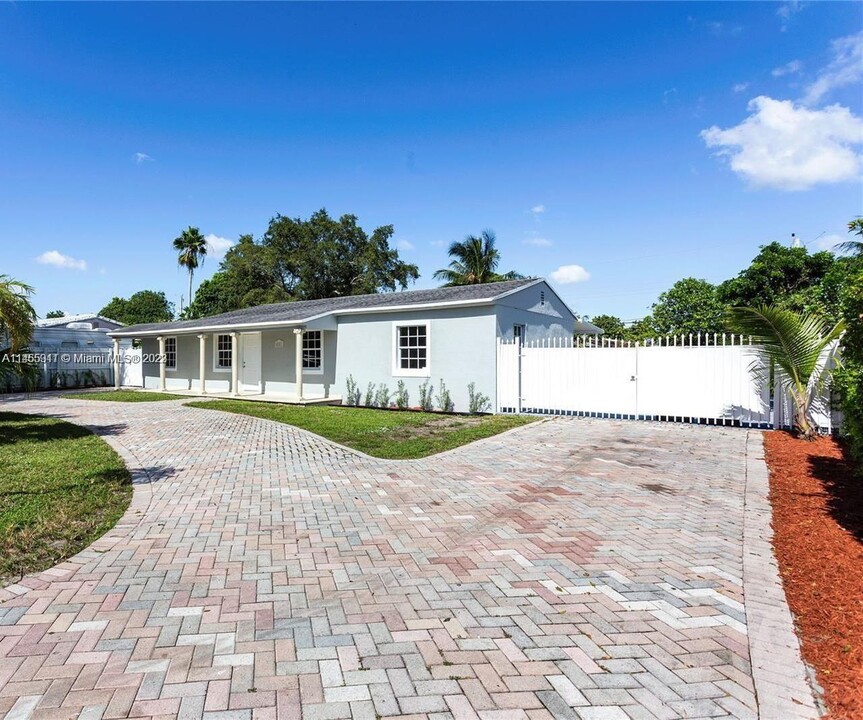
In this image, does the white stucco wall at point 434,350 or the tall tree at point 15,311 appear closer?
the tall tree at point 15,311

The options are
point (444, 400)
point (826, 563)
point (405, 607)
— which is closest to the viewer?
point (405, 607)

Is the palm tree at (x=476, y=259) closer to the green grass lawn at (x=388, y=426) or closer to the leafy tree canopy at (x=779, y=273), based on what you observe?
the leafy tree canopy at (x=779, y=273)

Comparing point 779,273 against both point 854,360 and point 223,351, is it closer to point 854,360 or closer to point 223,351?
point 854,360

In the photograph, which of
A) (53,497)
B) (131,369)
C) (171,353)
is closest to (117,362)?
(131,369)

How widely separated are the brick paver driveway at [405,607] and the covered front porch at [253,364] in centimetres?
1088

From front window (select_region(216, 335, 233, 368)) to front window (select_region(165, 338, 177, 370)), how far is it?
11.1 feet

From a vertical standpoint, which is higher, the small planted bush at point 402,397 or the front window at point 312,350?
the front window at point 312,350

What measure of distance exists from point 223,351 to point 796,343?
19676 mm

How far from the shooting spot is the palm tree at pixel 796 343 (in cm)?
901

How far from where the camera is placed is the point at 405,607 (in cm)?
312

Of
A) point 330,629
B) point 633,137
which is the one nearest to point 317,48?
point 633,137

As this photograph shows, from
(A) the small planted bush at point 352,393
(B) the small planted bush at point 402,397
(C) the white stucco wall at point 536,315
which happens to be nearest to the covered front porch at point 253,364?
(A) the small planted bush at point 352,393

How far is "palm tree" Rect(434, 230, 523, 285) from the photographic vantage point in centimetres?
3731

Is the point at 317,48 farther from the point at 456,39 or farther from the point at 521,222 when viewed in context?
the point at 521,222
